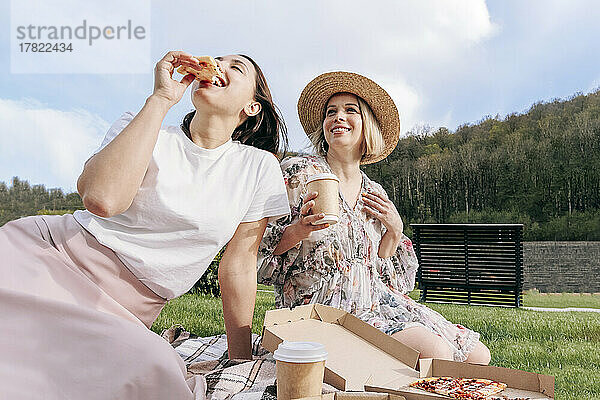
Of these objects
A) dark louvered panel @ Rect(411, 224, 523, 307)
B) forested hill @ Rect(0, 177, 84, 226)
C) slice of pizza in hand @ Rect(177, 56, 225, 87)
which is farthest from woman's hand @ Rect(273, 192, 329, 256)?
forested hill @ Rect(0, 177, 84, 226)

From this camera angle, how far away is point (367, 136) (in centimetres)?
271

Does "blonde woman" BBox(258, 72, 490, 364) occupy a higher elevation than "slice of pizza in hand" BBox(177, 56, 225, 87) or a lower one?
lower

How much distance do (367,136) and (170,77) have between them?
1230 millimetres

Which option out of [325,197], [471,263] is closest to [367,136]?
[325,197]

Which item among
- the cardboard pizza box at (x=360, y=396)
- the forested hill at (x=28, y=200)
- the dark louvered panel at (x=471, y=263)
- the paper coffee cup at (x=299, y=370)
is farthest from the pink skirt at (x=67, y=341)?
the forested hill at (x=28, y=200)

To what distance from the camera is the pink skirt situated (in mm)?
1398

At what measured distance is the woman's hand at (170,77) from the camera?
1.74m

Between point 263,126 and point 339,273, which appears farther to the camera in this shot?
point 339,273

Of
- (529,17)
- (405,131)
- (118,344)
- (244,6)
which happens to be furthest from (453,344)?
(529,17)

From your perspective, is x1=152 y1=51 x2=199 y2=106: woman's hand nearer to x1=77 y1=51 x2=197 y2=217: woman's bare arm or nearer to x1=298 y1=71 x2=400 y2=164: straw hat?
x1=77 y1=51 x2=197 y2=217: woman's bare arm

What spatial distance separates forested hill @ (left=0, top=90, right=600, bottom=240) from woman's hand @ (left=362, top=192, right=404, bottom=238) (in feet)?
63.6

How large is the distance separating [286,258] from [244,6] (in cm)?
1959

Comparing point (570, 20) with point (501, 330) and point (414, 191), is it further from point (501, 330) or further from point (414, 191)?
point (501, 330)

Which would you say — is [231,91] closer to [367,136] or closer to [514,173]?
[367,136]
